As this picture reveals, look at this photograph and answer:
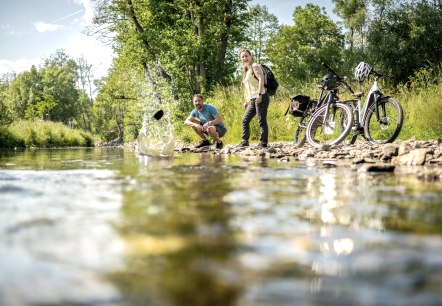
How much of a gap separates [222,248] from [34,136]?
1097 inches

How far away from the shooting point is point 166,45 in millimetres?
24969

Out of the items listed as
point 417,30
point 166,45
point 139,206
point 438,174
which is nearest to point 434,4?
point 417,30

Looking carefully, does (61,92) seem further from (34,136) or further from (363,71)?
(363,71)

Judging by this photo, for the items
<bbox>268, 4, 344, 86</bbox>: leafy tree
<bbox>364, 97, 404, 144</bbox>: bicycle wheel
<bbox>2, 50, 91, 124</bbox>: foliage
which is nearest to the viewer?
<bbox>364, 97, 404, 144</bbox>: bicycle wheel

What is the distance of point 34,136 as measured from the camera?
87.8 ft

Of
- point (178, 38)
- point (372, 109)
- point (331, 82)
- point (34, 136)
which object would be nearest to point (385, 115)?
point (372, 109)

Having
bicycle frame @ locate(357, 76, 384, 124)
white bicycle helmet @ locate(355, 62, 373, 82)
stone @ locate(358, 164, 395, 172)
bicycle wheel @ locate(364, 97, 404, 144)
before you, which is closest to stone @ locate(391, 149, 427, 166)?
stone @ locate(358, 164, 395, 172)

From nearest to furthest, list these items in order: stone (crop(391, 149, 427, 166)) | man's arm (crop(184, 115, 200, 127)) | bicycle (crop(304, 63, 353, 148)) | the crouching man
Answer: stone (crop(391, 149, 427, 166)) → bicycle (crop(304, 63, 353, 148)) → the crouching man → man's arm (crop(184, 115, 200, 127))

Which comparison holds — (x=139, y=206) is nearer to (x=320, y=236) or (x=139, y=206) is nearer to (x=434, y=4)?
(x=320, y=236)

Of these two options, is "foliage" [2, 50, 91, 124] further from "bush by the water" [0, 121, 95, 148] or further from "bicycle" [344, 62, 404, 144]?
"bicycle" [344, 62, 404, 144]

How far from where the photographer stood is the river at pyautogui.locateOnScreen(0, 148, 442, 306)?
3.64 ft

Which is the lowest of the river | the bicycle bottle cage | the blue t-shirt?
the river

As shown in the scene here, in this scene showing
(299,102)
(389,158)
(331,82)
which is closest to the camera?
(389,158)

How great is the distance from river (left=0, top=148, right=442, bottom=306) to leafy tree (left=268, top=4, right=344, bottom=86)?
49959mm
